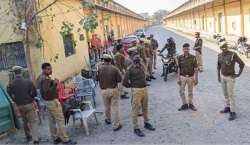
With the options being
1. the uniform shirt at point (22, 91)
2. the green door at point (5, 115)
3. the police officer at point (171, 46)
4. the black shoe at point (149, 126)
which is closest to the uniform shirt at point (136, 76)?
the black shoe at point (149, 126)

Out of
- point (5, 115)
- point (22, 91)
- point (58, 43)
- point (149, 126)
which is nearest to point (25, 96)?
point (22, 91)

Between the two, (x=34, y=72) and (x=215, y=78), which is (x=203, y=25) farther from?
(x=34, y=72)

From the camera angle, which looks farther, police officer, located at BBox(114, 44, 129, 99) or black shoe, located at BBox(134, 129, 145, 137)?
police officer, located at BBox(114, 44, 129, 99)

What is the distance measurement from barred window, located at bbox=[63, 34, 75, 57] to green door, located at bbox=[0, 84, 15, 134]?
23.6ft

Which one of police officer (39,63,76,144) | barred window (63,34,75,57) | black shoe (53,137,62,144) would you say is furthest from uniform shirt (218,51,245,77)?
barred window (63,34,75,57)

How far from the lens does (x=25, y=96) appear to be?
7.77m

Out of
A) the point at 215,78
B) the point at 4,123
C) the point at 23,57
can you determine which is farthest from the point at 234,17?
the point at 4,123

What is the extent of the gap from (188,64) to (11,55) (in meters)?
5.88

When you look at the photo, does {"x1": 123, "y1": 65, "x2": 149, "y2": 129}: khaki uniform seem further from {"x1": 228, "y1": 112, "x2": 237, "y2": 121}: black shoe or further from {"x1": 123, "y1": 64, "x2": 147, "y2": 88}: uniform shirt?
{"x1": 228, "y1": 112, "x2": 237, "y2": 121}: black shoe

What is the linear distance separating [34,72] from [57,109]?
15.4ft

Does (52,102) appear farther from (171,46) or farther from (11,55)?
(171,46)

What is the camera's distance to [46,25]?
13055 mm

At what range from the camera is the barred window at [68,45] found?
51.8ft

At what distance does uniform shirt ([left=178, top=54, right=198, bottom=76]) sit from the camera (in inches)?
360
